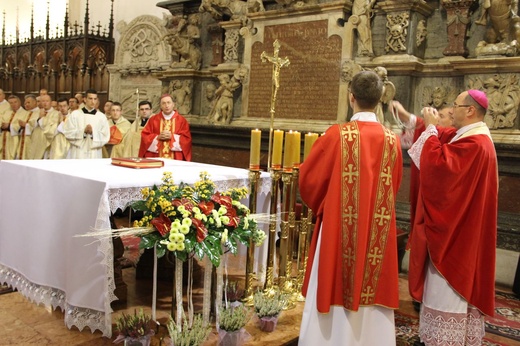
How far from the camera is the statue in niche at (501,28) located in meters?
5.52

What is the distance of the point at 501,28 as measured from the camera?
5.67 meters

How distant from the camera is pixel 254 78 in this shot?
7.89 metres

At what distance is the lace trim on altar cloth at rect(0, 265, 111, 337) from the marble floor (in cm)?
6

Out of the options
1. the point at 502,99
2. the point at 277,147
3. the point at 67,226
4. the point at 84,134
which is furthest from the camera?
the point at 84,134

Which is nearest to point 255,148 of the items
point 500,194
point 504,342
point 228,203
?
point 228,203

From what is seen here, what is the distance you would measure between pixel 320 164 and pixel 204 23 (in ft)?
21.5

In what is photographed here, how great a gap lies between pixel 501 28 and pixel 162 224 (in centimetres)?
467

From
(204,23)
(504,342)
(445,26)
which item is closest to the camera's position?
(504,342)

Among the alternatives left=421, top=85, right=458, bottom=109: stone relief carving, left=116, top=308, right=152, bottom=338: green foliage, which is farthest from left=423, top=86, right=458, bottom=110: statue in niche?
left=116, top=308, right=152, bottom=338: green foliage

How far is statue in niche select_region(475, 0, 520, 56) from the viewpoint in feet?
18.1

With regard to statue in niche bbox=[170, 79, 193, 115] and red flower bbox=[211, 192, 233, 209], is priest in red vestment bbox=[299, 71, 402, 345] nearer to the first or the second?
red flower bbox=[211, 192, 233, 209]

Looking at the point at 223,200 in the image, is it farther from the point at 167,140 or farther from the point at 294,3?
the point at 294,3

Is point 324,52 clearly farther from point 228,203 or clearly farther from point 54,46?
point 54,46

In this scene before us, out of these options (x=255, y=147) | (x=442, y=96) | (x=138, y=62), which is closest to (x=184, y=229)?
(x=255, y=147)
